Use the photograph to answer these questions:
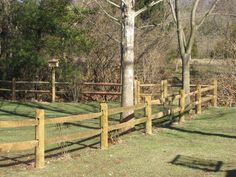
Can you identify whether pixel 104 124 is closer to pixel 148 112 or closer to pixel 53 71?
pixel 148 112

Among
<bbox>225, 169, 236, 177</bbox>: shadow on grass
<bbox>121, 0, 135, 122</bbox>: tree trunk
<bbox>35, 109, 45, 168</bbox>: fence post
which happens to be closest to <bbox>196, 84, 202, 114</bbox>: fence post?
<bbox>121, 0, 135, 122</bbox>: tree trunk

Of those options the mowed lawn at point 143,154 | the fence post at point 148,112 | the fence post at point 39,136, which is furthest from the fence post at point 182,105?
the fence post at point 39,136

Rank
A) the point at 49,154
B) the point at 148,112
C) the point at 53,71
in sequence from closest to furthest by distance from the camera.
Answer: the point at 49,154, the point at 148,112, the point at 53,71

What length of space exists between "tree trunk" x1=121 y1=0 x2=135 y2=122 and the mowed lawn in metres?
0.92

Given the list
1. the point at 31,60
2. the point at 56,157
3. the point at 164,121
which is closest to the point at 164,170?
the point at 56,157

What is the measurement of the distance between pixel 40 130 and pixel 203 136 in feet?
20.3

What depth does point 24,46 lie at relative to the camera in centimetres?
2550

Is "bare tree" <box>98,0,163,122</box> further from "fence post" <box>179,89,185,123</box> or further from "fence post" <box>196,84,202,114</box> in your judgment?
"fence post" <box>196,84,202,114</box>

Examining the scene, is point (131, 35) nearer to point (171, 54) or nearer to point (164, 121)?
point (164, 121)

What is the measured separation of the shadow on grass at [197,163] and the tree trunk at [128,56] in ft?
10.4

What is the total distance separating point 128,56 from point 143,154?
3.43 metres

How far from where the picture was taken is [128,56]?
14.0m

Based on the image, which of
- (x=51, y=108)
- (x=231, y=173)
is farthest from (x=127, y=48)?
(x=51, y=108)

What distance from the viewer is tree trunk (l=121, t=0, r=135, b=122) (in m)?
13.9
